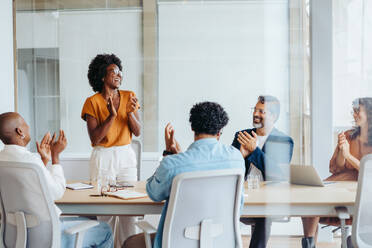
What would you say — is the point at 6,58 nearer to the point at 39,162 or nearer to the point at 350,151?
the point at 39,162

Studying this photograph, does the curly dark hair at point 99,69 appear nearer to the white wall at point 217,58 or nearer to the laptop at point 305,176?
the white wall at point 217,58

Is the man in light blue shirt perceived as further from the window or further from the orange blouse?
the window

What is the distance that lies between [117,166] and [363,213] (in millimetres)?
1716

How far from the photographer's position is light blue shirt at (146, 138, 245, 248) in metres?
1.90

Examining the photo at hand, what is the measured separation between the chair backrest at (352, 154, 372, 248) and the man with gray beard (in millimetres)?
648

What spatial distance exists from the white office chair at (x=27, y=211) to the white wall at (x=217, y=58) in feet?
7.72

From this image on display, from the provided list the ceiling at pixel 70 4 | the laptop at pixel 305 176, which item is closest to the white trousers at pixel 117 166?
the laptop at pixel 305 176

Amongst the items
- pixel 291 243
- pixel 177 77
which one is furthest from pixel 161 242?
pixel 177 77

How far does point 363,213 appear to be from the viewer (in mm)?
2119

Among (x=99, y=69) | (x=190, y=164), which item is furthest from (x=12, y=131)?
(x=99, y=69)

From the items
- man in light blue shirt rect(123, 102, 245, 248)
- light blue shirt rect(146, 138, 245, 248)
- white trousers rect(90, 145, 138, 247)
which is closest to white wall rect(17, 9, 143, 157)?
white trousers rect(90, 145, 138, 247)

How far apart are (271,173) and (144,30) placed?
2.30 m

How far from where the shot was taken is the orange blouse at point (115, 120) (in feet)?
10.3

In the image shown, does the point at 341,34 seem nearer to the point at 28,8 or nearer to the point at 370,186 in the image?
the point at 370,186
